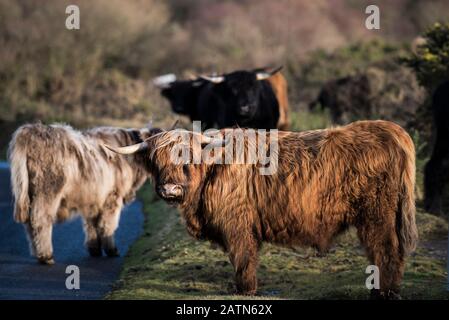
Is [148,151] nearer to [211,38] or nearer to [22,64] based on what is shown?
[22,64]

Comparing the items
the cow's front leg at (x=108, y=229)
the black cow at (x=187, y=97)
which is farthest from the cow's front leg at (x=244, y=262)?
the black cow at (x=187, y=97)

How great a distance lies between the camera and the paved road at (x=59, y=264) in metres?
9.52

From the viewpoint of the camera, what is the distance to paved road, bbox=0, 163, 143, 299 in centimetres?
952

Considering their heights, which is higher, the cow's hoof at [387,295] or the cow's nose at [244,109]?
the cow's nose at [244,109]

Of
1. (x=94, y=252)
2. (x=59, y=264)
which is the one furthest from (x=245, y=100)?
(x=59, y=264)

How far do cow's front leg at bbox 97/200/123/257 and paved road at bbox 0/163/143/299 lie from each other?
0.50 ft

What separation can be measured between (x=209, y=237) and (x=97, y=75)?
24.6 m

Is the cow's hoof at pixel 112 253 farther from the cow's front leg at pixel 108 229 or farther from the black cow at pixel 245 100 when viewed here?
the black cow at pixel 245 100

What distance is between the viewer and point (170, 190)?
847 centimetres

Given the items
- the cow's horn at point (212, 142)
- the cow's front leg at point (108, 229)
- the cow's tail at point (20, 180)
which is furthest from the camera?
the cow's front leg at point (108, 229)

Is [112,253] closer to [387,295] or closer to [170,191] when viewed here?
[170,191]

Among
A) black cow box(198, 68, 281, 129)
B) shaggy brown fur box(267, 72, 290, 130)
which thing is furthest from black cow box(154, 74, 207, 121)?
black cow box(198, 68, 281, 129)

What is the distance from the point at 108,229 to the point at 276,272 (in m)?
2.64
